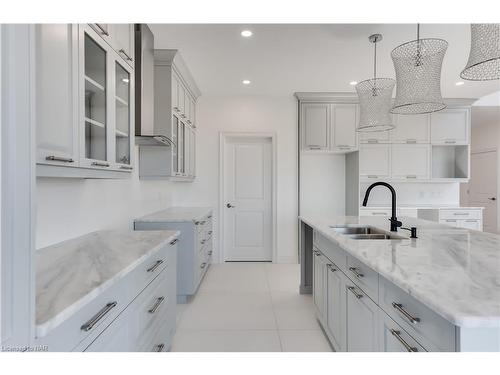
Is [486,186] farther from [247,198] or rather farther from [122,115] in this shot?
[122,115]

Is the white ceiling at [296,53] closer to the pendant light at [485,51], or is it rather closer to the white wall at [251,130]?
the white wall at [251,130]

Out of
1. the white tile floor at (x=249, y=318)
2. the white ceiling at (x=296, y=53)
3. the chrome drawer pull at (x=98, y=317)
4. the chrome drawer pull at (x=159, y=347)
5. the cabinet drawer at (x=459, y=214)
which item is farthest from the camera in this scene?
the cabinet drawer at (x=459, y=214)

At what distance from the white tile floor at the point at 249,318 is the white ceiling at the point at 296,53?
8.74 ft

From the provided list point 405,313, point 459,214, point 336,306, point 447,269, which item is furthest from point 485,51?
point 459,214

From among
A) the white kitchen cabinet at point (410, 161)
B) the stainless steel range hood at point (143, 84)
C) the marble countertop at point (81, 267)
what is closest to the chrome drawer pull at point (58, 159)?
the marble countertop at point (81, 267)

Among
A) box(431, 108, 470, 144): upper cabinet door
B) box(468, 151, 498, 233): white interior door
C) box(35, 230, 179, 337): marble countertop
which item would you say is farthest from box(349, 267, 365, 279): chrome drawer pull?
box(468, 151, 498, 233): white interior door

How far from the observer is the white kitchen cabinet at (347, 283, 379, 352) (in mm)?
1429

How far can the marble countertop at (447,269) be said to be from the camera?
0.85 meters

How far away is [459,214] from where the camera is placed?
459 cm

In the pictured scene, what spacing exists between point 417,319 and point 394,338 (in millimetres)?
237

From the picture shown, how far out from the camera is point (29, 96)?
697 millimetres

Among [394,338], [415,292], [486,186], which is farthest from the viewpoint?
[486,186]

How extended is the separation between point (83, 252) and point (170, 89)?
2.04 m

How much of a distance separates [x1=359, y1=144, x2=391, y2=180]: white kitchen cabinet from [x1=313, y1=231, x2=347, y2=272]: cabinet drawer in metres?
2.39
